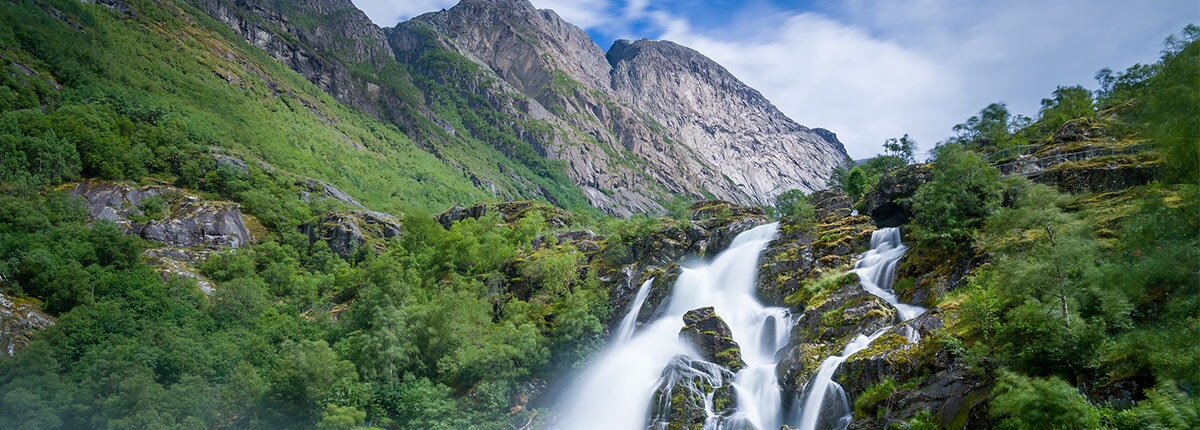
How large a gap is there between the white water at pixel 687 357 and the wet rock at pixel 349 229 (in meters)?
53.3

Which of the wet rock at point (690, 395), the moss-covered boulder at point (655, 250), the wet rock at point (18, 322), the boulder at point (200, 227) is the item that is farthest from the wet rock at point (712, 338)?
the boulder at point (200, 227)

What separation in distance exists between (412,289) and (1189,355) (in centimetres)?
6279

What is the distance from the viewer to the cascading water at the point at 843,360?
27.0 m

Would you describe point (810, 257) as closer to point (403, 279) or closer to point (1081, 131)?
point (1081, 131)

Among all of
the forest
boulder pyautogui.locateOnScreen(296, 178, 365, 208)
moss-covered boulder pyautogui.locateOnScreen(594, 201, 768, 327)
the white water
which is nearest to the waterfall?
the white water

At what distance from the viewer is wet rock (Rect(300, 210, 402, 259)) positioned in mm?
87875

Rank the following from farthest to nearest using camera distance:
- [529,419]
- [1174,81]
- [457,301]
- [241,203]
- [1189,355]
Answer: [241,203] → [457,301] → [529,419] → [1174,81] → [1189,355]

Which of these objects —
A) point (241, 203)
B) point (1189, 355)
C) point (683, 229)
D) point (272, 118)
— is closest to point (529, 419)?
point (683, 229)

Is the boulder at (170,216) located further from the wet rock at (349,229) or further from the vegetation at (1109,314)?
the vegetation at (1109,314)

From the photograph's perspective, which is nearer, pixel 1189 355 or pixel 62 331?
pixel 1189 355

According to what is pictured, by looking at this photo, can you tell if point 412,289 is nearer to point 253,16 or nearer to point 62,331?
point 62,331

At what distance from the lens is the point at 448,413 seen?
145 feet

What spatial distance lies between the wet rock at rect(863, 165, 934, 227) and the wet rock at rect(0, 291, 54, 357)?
7683 cm

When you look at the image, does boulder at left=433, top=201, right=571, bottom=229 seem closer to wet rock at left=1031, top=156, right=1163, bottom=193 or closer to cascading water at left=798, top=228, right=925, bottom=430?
cascading water at left=798, top=228, right=925, bottom=430
